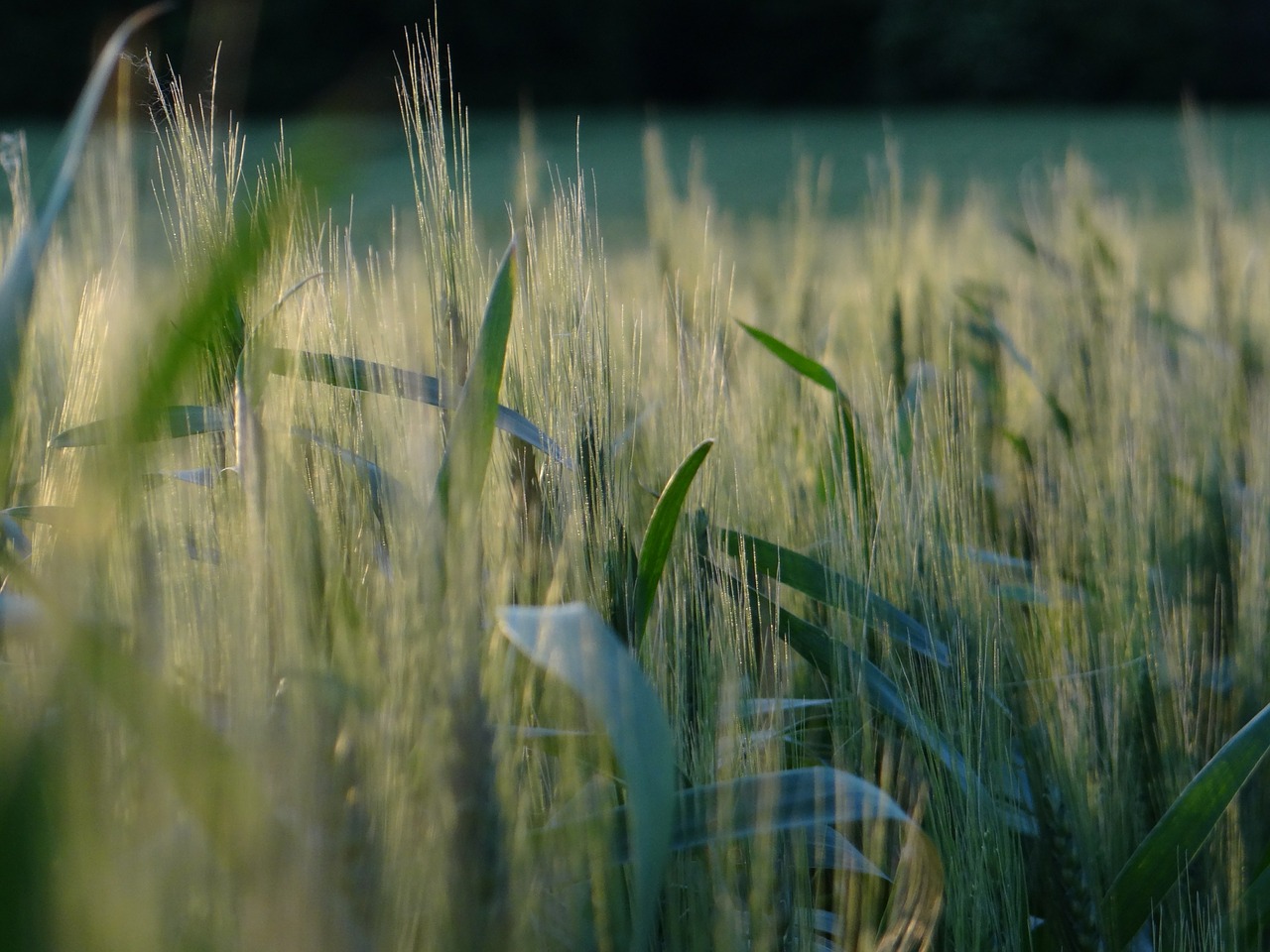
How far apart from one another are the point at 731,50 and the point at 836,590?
11565mm

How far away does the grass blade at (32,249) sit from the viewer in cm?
38

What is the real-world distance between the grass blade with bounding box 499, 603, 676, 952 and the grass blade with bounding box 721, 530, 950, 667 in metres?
0.14

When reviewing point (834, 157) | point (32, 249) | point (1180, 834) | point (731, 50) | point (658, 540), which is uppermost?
point (731, 50)

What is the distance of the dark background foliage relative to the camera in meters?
7.97

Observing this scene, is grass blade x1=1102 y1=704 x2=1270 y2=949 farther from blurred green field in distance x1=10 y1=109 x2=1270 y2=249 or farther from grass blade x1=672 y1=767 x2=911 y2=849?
blurred green field in distance x1=10 y1=109 x2=1270 y2=249

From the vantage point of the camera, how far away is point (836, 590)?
0.47 meters

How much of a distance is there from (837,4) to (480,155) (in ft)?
19.4

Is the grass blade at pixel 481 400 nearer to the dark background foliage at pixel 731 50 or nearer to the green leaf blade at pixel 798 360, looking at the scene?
the green leaf blade at pixel 798 360

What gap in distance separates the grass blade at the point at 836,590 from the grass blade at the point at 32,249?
0.83 feet

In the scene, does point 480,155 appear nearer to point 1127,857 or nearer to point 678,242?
point 678,242

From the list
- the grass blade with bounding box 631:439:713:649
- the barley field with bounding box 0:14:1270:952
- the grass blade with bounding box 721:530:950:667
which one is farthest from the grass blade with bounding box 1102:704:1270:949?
the grass blade with bounding box 631:439:713:649

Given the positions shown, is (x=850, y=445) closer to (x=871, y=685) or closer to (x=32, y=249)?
(x=871, y=685)

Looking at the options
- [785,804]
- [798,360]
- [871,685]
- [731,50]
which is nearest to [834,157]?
[798,360]

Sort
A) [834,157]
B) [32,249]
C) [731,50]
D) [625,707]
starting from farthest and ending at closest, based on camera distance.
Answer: [731,50] < [834,157] < [32,249] < [625,707]
